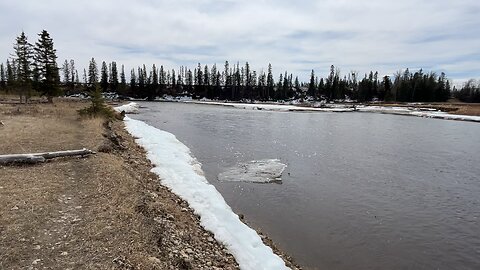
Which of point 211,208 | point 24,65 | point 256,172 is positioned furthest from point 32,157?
point 24,65

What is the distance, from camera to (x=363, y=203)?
46.6 ft

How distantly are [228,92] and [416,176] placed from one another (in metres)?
140

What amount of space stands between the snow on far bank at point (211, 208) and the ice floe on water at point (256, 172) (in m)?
1.69

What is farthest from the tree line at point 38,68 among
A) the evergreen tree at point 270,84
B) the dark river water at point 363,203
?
the evergreen tree at point 270,84

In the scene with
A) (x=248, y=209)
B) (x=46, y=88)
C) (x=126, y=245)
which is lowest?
(x=248, y=209)

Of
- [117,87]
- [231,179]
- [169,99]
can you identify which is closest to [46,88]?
[231,179]

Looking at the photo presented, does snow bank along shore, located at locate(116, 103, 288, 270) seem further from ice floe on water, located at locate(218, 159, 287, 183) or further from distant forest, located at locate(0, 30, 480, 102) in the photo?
distant forest, located at locate(0, 30, 480, 102)

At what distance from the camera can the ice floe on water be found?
17.4m

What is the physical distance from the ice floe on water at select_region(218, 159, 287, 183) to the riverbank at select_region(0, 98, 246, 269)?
15.4 ft

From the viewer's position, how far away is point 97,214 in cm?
902

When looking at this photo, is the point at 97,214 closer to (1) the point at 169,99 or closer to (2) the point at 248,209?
(2) the point at 248,209

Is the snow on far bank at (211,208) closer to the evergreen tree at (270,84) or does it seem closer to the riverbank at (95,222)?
the riverbank at (95,222)

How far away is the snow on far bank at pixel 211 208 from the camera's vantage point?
28.7 ft

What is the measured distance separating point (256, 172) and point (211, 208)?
7.09 m
